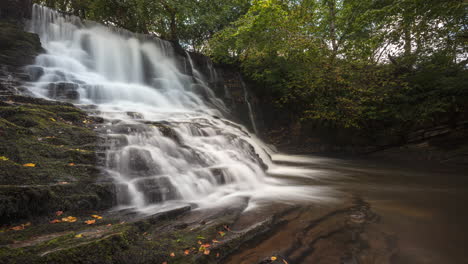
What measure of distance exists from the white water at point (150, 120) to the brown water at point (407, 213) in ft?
3.05

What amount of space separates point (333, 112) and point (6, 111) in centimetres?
952

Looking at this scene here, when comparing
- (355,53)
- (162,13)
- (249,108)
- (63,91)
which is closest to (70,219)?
(63,91)

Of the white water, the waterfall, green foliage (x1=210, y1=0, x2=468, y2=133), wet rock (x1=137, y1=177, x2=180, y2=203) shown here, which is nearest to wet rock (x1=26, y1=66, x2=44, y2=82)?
the white water

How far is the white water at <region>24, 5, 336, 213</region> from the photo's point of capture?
3.66m

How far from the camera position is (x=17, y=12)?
836 centimetres

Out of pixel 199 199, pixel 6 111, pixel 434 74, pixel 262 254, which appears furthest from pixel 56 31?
pixel 434 74

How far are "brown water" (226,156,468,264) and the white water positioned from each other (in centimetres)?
93

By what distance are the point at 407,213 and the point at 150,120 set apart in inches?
226

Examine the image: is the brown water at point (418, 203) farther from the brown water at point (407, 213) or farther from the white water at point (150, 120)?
the white water at point (150, 120)

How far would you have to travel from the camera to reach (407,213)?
3010mm

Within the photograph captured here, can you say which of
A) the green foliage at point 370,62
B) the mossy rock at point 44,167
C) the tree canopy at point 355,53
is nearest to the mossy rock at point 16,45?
the mossy rock at point 44,167

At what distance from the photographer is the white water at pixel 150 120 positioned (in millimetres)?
3659

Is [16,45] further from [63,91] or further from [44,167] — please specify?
[44,167]

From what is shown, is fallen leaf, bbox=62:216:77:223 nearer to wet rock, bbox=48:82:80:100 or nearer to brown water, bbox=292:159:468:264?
brown water, bbox=292:159:468:264
